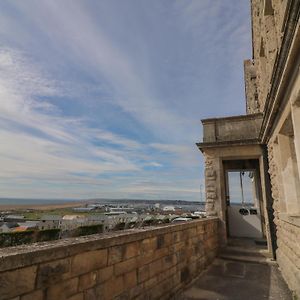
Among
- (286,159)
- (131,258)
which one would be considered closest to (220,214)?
(286,159)

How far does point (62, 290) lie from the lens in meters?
2.07

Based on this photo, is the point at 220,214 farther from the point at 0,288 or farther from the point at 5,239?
the point at 0,288

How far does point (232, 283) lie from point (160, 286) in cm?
225

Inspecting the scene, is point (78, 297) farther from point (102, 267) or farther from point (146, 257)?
point (146, 257)

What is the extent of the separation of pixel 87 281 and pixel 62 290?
1.08 feet

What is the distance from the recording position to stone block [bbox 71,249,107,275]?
2.25 meters

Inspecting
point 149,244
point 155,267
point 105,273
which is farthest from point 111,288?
point 155,267

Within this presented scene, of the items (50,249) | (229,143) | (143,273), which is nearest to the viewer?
(50,249)

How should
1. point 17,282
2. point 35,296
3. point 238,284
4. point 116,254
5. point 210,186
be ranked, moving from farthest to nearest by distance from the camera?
point 210,186, point 238,284, point 116,254, point 35,296, point 17,282

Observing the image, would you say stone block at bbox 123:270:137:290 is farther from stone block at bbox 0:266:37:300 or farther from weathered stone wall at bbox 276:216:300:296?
weathered stone wall at bbox 276:216:300:296

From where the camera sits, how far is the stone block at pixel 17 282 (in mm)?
1628

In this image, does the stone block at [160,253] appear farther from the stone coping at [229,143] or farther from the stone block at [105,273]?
the stone coping at [229,143]

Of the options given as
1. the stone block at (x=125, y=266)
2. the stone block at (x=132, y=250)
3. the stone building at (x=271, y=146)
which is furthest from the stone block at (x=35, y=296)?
the stone building at (x=271, y=146)

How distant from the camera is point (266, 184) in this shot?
7.57 meters
